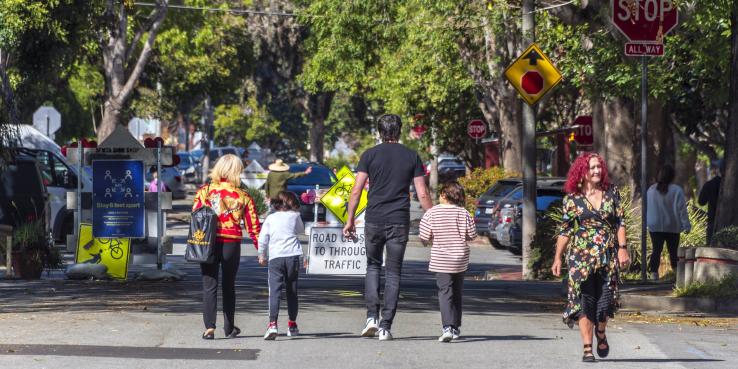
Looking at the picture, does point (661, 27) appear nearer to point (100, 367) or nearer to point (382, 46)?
point (100, 367)

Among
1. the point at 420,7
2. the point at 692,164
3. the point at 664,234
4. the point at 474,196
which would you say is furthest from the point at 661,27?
the point at 692,164

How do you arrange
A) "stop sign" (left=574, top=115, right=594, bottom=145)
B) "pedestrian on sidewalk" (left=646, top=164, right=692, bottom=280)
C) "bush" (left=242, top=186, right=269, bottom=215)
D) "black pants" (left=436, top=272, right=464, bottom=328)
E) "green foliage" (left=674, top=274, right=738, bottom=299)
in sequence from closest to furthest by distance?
"black pants" (left=436, top=272, right=464, bottom=328)
"green foliage" (left=674, top=274, right=738, bottom=299)
"pedestrian on sidewalk" (left=646, top=164, right=692, bottom=280)
"stop sign" (left=574, top=115, right=594, bottom=145)
"bush" (left=242, top=186, right=269, bottom=215)

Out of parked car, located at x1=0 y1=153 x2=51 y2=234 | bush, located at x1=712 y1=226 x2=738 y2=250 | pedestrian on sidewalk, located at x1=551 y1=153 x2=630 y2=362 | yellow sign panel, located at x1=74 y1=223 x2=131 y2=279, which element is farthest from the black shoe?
parked car, located at x1=0 y1=153 x2=51 y2=234

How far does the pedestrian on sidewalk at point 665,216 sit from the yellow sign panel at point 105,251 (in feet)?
22.8

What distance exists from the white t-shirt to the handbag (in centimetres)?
48

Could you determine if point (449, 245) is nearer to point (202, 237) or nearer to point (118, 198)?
point (202, 237)

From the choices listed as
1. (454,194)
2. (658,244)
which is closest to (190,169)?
(658,244)

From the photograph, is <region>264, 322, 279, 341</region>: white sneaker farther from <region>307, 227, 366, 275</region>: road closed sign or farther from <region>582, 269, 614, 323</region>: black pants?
<region>307, 227, 366, 275</region>: road closed sign

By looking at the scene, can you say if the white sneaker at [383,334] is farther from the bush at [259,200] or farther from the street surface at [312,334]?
the bush at [259,200]

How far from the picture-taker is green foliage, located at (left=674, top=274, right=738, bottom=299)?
50.0ft

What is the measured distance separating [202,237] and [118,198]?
7.04m

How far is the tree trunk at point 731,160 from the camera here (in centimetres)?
1669

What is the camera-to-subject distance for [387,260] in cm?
1222

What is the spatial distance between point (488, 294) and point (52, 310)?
544cm
